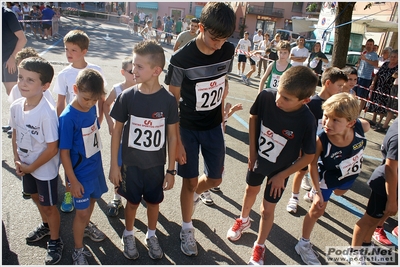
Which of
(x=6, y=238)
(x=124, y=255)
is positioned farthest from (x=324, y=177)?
(x=6, y=238)

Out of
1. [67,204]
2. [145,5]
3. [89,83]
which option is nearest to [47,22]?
[67,204]

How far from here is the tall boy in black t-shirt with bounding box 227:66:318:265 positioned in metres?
2.35

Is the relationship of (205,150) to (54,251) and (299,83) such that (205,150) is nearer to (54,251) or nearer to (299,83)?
(299,83)

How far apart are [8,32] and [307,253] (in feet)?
16.9

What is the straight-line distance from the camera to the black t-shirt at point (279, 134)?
2436 mm

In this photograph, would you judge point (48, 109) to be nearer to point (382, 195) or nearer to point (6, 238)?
point (6, 238)

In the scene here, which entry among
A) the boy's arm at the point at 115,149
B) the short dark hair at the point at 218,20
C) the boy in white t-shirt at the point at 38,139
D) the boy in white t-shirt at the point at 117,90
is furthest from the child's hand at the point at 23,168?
the short dark hair at the point at 218,20

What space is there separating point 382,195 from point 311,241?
0.86 meters

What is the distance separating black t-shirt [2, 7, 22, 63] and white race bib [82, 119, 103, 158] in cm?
328

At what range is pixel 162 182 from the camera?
254cm

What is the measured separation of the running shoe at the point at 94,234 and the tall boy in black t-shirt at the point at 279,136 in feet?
4.55

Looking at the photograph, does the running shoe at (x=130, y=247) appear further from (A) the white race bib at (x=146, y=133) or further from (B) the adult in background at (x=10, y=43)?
(B) the adult in background at (x=10, y=43)

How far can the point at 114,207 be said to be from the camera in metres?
3.10

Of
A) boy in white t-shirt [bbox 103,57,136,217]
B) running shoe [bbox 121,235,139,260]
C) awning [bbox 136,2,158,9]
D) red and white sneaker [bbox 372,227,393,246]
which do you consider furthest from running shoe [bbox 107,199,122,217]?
awning [bbox 136,2,158,9]
